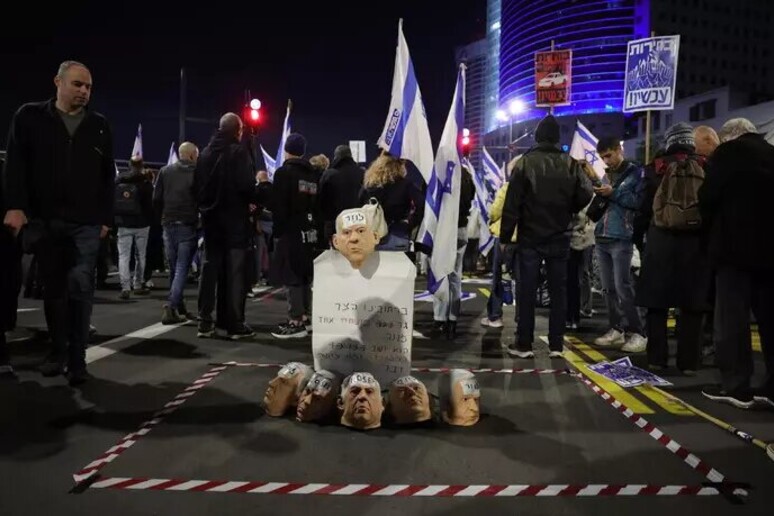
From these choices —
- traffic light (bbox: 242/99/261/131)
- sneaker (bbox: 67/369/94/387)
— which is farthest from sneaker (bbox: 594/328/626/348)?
traffic light (bbox: 242/99/261/131)

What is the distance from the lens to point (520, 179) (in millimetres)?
6469

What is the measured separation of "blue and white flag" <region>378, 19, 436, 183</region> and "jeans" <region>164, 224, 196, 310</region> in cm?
341

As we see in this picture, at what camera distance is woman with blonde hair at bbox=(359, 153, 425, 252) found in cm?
655

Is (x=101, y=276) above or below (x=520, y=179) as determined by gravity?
below

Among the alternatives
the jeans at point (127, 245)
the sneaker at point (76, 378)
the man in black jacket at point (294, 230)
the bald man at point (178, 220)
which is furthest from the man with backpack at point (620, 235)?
the jeans at point (127, 245)

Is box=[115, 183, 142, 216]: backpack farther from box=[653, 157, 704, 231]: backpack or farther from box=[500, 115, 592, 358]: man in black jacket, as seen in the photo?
box=[653, 157, 704, 231]: backpack

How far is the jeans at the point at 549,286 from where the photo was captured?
6.44 m

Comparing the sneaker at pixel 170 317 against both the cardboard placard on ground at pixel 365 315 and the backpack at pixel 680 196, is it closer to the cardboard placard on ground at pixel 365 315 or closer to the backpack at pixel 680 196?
the cardboard placard on ground at pixel 365 315

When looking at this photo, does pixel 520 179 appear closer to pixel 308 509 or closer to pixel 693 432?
pixel 693 432

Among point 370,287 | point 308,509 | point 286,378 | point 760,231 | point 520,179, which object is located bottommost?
point 308,509

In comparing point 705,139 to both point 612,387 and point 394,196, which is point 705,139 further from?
point 394,196

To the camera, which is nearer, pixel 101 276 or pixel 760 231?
pixel 760 231

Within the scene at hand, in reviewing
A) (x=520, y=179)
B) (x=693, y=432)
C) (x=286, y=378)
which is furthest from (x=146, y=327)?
(x=693, y=432)

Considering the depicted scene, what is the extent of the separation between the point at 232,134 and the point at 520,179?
3.21 meters
